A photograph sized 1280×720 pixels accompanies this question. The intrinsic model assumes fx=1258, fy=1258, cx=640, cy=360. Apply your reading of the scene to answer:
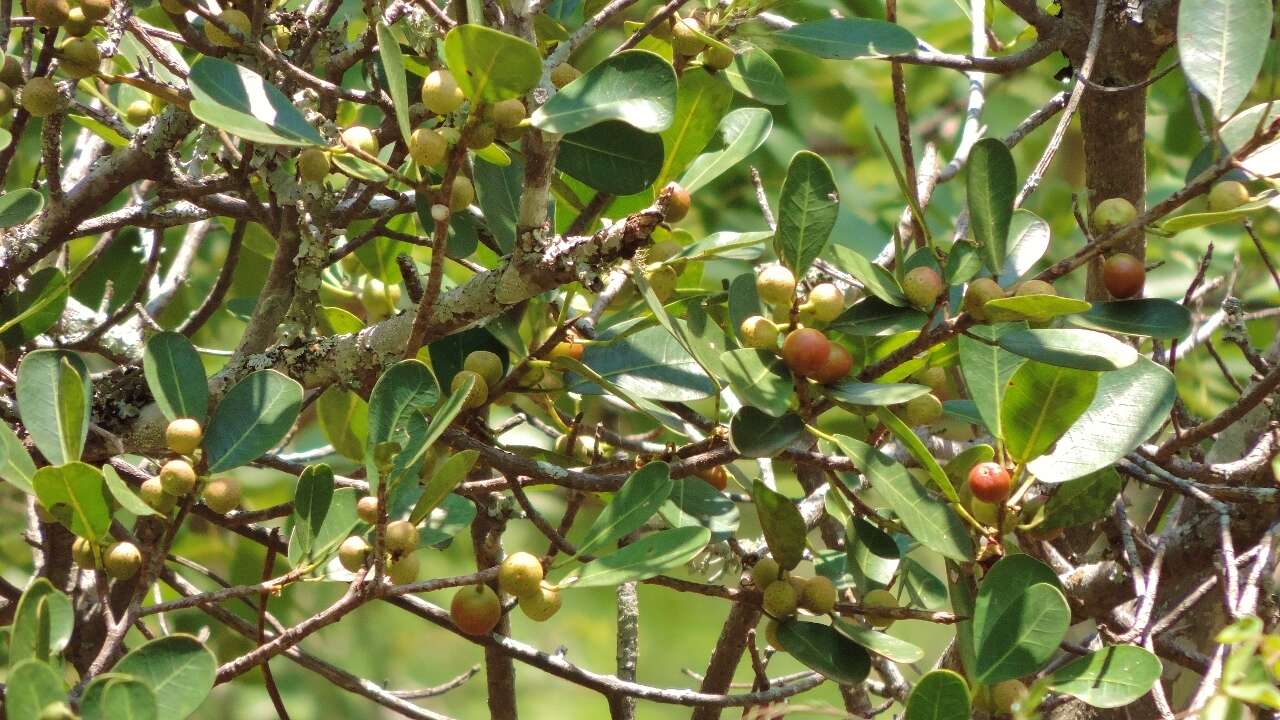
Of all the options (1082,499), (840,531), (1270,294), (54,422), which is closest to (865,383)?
(1082,499)

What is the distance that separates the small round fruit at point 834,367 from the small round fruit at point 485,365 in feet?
1.16

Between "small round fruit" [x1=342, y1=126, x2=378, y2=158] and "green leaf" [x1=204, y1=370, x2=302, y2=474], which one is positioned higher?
"small round fruit" [x1=342, y1=126, x2=378, y2=158]

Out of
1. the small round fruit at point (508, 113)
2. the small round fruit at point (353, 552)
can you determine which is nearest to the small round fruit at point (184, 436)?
the small round fruit at point (353, 552)

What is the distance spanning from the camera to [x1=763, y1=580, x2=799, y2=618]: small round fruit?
1.15 meters

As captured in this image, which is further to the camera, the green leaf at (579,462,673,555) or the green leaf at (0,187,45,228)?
the green leaf at (0,187,45,228)

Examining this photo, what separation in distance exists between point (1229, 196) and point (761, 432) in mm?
414

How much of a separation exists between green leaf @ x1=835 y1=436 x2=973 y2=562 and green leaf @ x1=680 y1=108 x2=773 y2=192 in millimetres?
312

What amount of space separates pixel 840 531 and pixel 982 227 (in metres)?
0.87

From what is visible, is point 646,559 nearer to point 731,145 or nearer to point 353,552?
point 353,552

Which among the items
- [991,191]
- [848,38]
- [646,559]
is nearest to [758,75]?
[848,38]

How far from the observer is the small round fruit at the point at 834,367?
1.05m

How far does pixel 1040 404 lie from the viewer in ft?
3.57

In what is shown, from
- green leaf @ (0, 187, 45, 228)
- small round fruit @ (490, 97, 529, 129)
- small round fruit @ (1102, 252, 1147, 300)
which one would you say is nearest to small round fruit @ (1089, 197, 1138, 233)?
small round fruit @ (1102, 252, 1147, 300)

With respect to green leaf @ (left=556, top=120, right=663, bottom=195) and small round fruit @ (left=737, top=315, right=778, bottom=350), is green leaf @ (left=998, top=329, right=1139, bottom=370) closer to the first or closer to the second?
small round fruit @ (left=737, top=315, right=778, bottom=350)
